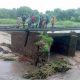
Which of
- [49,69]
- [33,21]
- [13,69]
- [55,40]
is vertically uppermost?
[33,21]

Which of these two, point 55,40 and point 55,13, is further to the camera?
point 55,13

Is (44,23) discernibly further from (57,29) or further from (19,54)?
(19,54)

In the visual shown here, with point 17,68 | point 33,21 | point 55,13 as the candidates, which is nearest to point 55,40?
point 33,21

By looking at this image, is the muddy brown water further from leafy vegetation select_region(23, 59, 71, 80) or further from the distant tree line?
the distant tree line

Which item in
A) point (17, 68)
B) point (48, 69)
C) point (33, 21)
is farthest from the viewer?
point (33, 21)

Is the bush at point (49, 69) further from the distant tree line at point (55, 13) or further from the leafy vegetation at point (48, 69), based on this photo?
the distant tree line at point (55, 13)

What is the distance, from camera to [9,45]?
32.6 meters

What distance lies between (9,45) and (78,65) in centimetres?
1008

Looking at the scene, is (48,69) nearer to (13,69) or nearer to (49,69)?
(49,69)

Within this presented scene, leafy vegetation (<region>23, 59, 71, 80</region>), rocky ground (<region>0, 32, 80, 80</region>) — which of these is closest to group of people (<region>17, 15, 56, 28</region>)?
rocky ground (<region>0, 32, 80, 80</region>)

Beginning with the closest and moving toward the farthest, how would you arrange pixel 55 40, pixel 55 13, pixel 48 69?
pixel 48 69
pixel 55 40
pixel 55 13

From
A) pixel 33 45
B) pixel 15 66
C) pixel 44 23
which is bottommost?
pixel 15 66

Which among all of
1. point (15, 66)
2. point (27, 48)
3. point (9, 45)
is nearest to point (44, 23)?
point (27, 48)

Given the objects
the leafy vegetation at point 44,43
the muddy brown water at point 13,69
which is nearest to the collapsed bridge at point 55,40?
the leafy vegetation at point 44,43
